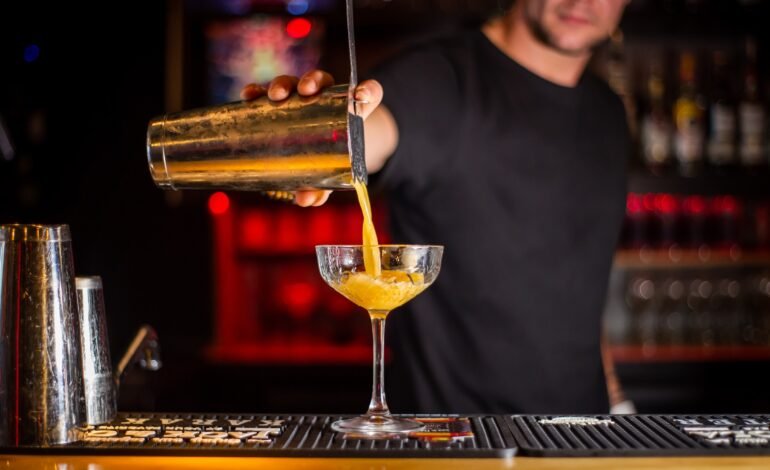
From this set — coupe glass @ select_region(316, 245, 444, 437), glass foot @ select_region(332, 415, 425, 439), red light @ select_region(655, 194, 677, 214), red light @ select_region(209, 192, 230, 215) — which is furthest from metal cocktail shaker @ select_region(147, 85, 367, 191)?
red light @ select_region(655, 194, 677, 214)

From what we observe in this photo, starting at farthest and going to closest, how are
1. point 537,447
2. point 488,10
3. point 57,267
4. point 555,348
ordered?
point 488,10, point 555,348, point 57,267, point 537,447

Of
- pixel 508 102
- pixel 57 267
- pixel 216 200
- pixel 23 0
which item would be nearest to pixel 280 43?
pixel 216 200

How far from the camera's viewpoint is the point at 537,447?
122cm

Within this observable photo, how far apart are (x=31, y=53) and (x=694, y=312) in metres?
2.79

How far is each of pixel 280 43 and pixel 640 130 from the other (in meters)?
1.44

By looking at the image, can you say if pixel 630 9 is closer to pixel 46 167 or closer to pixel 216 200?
pixel 216 200

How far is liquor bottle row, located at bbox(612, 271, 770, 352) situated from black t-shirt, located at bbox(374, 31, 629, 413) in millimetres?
1472

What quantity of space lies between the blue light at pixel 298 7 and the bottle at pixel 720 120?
159cm

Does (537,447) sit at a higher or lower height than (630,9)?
lower

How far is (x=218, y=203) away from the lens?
3746mm

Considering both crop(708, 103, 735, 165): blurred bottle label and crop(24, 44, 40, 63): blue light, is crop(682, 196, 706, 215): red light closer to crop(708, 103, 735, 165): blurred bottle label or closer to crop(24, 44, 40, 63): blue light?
crop(708, 103, 735, 165): blurred bottle label

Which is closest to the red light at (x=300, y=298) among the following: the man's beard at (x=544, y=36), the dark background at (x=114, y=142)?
the dark background at (x=114, y=142)

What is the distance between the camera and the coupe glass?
4.54 ft

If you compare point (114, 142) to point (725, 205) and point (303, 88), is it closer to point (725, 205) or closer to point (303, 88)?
point (725, 205)
